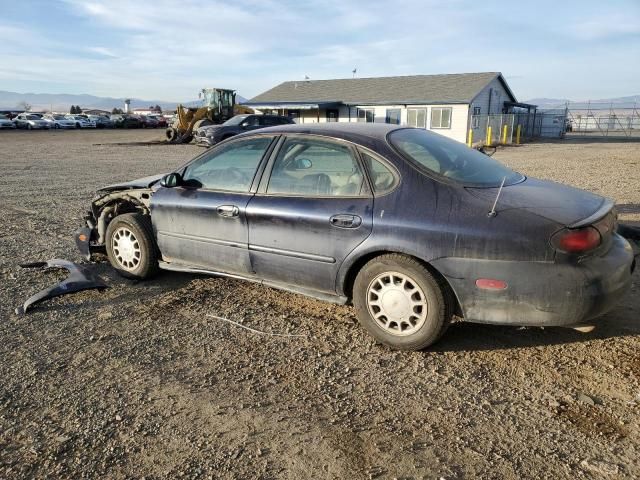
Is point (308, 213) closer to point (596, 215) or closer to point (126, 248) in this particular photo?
point (596, 215)

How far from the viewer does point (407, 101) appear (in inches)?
1378

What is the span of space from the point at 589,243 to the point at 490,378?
40.5 inches

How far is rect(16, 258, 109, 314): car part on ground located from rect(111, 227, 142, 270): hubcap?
0.29 metres

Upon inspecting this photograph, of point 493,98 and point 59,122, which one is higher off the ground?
point 493,98

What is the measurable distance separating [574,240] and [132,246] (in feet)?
12.6

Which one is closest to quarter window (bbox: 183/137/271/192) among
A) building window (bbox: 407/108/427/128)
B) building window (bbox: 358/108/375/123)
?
building window (bbox: 407/108/427/128)

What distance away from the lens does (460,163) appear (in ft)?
12.8

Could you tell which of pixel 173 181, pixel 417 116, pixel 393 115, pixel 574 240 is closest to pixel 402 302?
pixel 574 240

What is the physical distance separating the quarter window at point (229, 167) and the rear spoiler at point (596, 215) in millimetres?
2413

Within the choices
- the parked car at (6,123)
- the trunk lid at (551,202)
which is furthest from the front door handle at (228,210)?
the parked car at (6,123)

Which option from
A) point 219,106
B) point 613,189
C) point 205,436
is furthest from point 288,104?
point 205,436

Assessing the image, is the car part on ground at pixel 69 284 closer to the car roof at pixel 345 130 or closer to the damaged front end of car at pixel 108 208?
the damaged front end of car at pixel 108 208

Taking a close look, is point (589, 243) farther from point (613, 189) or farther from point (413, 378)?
point (613, 189)

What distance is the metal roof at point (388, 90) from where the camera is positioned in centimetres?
3455
